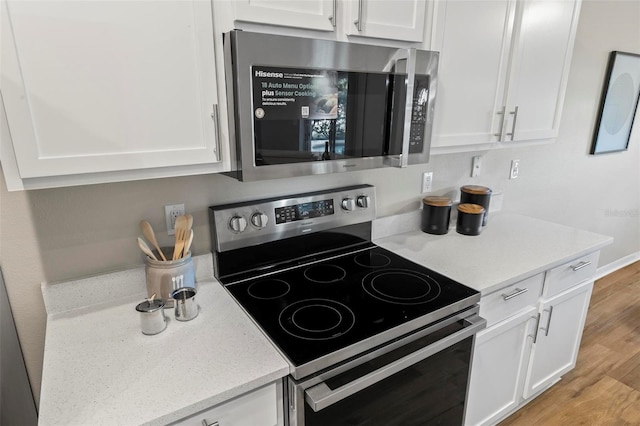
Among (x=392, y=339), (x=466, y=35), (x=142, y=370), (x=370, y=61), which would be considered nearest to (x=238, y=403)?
(x=142, y=370)

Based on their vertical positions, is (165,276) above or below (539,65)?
below

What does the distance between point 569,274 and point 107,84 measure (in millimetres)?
1952

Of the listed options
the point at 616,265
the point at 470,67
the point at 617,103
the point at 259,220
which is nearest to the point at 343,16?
the point at 470,67

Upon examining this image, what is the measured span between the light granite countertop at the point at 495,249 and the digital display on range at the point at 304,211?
365 millimetres

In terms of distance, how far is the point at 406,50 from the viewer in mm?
1207

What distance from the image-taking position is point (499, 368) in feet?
5.39

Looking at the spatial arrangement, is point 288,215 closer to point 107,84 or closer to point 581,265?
point 107,84

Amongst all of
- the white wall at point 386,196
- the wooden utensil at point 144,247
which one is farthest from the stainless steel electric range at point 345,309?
the wooden utensil at point 144,247

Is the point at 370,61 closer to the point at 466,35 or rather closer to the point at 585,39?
the point at 466,35

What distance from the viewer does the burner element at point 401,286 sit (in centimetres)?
131

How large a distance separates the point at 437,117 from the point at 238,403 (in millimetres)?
1185

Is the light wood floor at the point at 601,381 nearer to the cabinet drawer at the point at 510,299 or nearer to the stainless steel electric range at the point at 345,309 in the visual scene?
the cabinet drawer at the point at 510,299

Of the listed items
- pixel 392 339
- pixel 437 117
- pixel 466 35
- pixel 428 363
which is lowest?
pixel 428 363

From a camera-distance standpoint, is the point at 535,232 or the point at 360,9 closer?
the point at 360,9
